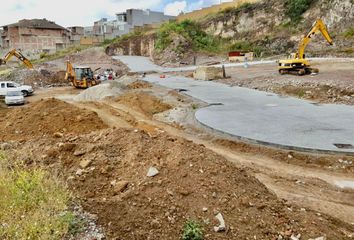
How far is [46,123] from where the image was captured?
1384cm

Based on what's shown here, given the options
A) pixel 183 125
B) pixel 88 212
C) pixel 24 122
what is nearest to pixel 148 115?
pixel 183 125

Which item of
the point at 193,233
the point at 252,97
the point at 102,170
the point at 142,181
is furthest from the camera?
the point at 252,97

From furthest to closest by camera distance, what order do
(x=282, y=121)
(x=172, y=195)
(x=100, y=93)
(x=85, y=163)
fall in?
(x=100, y=93)
(x=282, y=121)
(x=85, y=163)
(x=172, y=195)

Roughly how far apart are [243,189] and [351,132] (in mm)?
6252

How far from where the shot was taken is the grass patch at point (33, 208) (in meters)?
4.24

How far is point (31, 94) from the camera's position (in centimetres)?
2778

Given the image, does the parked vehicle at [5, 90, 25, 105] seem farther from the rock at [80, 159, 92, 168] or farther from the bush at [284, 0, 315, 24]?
the bush at [284, 0, 315, 24]

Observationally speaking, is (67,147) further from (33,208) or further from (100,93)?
(100,93)

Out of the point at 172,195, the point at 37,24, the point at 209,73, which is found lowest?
the point at 172,195

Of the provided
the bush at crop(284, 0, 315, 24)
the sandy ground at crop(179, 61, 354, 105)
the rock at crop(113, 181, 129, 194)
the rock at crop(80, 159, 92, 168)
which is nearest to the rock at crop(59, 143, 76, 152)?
the rock at crop(80, 159, 92, 168)

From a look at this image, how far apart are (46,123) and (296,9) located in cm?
3945

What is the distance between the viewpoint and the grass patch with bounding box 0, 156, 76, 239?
4.24m

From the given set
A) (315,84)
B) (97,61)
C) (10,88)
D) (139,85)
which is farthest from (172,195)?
(97,61)

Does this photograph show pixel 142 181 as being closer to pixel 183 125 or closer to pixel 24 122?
pixel 183 125
